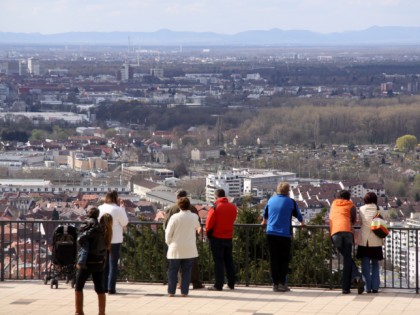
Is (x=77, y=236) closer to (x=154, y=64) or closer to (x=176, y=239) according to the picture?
(x=176, y=239)

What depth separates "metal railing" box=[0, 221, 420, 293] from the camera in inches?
554

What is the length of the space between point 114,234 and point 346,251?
2.19m

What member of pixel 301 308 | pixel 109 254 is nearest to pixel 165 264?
pixel 109 254

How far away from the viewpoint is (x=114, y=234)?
43.5 feet

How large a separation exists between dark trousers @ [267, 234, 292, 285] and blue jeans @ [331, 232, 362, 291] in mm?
460

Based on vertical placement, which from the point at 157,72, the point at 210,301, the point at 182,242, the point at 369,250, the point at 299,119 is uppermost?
the point at 182,242

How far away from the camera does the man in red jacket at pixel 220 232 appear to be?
13555mm

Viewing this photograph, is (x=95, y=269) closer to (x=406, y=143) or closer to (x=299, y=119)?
(x=406, y=143)

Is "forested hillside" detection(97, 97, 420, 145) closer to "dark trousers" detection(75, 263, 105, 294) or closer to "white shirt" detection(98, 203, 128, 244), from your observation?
"white shirt" detection(98, 203, 128, 244)

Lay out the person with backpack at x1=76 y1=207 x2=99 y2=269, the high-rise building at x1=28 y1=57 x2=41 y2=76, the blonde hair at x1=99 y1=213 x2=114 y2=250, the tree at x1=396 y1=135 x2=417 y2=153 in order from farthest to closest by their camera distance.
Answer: the high-rise building at x1=28 y1=57 x2=41 y2=76
the tree at x1=396 y1=135 x2=417 y2=153
the blonde hair at x1=99 y1=213 x2=114 y2=250
the person with backpack at x1=76 y1=207 x2=99 y2=269

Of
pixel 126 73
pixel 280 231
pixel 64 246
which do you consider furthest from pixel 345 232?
pixel 126 73

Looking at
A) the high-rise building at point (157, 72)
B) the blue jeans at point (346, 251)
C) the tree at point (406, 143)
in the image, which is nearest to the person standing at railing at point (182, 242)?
the blue jeans at point (346, 251)

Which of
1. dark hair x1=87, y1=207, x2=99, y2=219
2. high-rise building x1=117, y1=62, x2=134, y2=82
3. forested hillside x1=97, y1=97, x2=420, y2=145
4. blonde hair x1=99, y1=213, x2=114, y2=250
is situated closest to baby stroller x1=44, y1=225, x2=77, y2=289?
blonde hair x1=99, y1=213, x2=114, y2=250

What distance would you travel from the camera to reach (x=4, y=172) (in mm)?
62969
